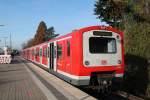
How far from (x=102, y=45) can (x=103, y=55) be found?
0.55 m

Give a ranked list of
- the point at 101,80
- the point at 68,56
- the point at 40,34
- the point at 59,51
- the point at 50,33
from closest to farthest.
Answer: the point at 101,80 → the point at 68,56 → the point at 59,51 → the point at 40,34 → the point at 50,33

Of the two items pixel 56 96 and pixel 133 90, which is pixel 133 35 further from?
pixel 56 96

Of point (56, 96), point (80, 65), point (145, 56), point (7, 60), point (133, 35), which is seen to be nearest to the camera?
point (56, 96)

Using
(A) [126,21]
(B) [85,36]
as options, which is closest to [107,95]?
(B) [85,36]

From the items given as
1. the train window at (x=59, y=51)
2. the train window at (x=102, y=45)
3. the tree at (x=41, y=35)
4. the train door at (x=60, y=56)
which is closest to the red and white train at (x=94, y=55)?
the train window at (x=102, y=45)

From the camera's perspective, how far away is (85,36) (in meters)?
13.9

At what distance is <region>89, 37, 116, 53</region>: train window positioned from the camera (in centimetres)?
1420

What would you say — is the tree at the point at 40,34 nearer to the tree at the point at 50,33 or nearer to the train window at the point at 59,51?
the tree at the point at 50,33

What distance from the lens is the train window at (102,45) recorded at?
14.2 metres

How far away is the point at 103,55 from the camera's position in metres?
14.3

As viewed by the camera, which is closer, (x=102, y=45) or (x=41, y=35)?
(x=102, y=45)

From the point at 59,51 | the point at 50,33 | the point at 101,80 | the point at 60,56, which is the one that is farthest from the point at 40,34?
the point at 101,80

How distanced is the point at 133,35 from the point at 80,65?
34.5 ft

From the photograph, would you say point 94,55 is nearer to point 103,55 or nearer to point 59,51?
point 103,55
